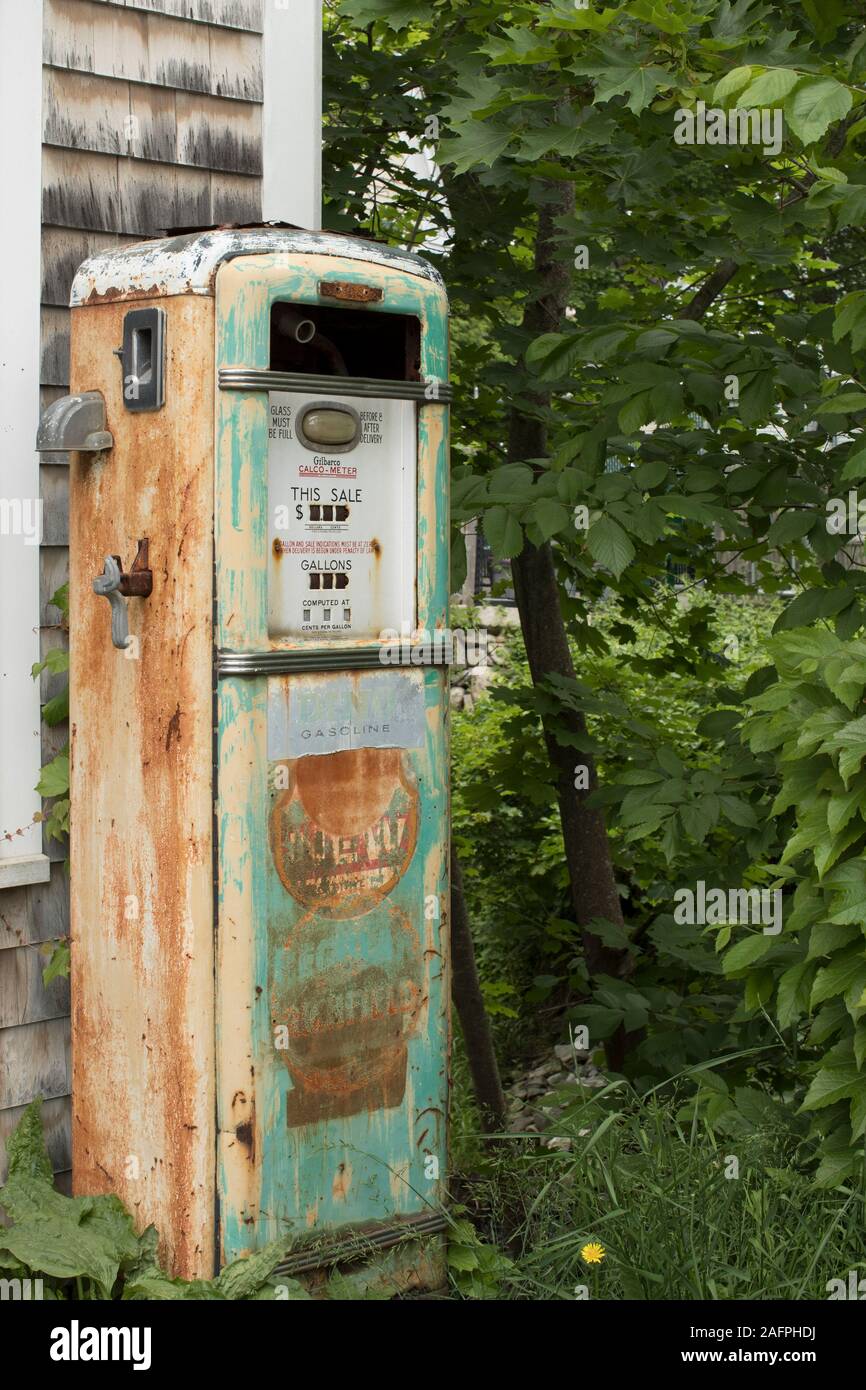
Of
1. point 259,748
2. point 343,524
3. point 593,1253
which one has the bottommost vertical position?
point 593,1253

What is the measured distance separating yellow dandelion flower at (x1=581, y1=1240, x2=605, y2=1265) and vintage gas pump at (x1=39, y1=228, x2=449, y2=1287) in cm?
43

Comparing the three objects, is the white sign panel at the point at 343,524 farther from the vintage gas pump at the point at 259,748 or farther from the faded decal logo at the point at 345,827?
the faded decal logo at the point at 345,827

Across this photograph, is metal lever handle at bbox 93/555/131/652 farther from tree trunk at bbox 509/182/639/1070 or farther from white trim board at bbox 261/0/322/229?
tree trunk at bbox 509/182/639/1070

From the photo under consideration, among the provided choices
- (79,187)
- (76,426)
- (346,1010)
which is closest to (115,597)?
(76,426)

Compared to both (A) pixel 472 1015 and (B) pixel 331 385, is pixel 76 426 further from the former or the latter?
(A) pixel 472 1015

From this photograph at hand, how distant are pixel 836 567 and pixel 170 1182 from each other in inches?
95.4

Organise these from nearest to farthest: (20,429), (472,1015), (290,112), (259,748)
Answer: (259,748), (20,429), (290,112), (472,1015)

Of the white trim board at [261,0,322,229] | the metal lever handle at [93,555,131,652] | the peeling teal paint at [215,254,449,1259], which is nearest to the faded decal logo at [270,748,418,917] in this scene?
the peeling teal paint at [215,254,449,1259]

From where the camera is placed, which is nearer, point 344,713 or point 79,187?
point 344,713

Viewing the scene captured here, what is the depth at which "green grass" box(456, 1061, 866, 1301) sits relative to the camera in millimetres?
3031

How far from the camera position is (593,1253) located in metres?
3.03

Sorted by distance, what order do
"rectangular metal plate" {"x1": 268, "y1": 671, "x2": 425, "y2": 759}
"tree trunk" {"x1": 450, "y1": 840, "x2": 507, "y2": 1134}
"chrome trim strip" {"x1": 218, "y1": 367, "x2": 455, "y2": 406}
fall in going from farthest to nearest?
1. "tree trunk" {"x1": 450, "y1": 840, "x2": 507, "y2": 1134}
2. "rectangular metal plate" {"x1": 268, "y1": 671, "x2": 425, "y2": 759}
3. "chrome trim strip" {"x1": 218, "y1": 367, "x2": 455, "y2": 406}

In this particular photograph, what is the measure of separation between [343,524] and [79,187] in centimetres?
114

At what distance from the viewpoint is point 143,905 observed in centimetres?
310
